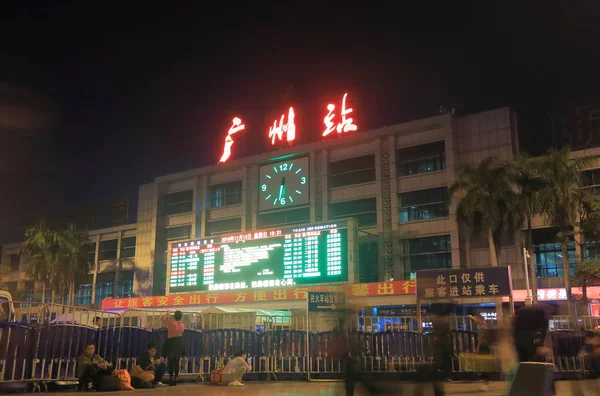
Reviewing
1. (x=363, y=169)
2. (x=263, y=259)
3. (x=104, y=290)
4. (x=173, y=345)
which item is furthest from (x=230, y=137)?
(x=173, y=345)

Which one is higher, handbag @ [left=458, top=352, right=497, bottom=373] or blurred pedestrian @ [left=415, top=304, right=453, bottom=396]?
blurred pedestrian @ [left=415, top=304, right=453, bottom=396]

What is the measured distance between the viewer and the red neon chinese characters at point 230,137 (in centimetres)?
4531

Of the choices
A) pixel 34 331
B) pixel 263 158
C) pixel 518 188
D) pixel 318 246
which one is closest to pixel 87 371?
pixel 34 331

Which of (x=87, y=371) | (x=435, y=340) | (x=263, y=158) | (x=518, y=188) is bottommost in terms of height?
(x=87, y=371)

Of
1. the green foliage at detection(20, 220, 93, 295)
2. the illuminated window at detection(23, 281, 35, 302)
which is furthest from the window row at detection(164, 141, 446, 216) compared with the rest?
the illuminated window at detection(23, 281, 35, 302)

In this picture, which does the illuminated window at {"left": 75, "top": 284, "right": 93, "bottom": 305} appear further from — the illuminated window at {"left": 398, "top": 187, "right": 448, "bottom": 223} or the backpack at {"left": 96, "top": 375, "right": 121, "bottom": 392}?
the backpack at {"left": 96, "top": 375, "right": 121, "bottom": 392}

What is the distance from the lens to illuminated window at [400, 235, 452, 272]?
34.9m

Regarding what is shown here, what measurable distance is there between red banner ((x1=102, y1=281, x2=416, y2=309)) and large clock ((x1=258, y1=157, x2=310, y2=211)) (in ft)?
26.7

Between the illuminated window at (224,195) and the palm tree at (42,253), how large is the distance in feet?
48.5

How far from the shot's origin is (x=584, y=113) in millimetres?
36875

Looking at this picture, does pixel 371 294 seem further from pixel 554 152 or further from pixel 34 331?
pixel 34 331

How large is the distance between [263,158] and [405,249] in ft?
42.5

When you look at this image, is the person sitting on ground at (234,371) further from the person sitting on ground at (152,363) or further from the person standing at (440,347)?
the person standing at (440,347)

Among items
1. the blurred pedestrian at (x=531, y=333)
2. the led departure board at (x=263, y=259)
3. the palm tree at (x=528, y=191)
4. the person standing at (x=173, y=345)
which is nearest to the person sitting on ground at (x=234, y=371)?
the person standing at (x=173, y=345)
